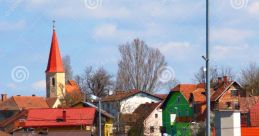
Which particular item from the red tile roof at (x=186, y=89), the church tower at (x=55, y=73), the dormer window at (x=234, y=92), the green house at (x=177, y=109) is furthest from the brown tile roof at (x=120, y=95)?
the church tower at (x=55, y=73)

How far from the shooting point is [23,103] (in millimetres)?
104875

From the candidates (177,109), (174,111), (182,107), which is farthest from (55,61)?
(182,107)

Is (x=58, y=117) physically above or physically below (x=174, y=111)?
below

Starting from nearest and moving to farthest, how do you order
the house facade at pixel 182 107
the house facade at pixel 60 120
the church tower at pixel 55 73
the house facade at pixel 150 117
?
the house facade at pixel 60 120 → the house facade at pixel 150 117 → the house facade at pixel 182 107 → the church tower at pixel 55 73

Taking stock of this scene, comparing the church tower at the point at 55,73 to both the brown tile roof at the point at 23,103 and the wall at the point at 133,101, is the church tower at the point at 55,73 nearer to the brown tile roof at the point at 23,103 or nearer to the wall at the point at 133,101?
the brown tile roof at the point at 23,103

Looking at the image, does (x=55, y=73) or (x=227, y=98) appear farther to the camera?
(x=55, y=73)

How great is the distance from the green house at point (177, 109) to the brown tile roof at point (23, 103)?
30460 millimetres

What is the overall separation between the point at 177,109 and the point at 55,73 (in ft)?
195

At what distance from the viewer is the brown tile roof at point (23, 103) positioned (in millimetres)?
102812

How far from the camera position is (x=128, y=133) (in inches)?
2562

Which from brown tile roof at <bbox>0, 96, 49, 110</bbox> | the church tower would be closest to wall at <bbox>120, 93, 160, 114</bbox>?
brown tile roof at <bbox>0, 96, 49, 110</bbox>

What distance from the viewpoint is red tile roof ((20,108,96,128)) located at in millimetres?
67875

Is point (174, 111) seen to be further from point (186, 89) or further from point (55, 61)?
point (55, 61)

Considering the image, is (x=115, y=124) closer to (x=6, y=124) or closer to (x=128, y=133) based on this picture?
(x=128, y=133)
